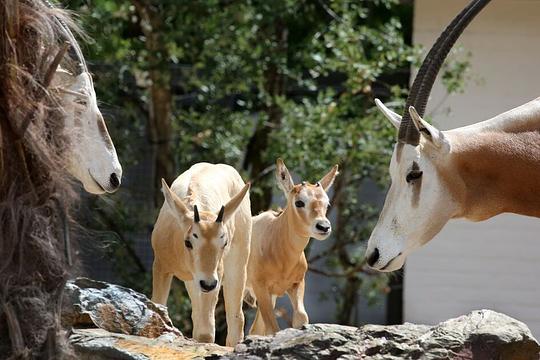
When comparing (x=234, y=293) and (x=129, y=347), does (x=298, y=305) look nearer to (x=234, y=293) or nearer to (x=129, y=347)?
(x=234, y=293)

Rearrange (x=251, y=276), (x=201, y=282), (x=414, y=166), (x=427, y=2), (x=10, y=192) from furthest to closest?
1. (x=427, y=2)
2. (x=251, y=276)
3. (x=201, y=282)
4. (x=414, y=166)
5. (x=10, y=192)

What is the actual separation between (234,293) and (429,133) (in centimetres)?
206

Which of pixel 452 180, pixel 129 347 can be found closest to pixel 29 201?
pixel 129 347

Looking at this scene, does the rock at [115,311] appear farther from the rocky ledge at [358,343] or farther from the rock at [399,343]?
the rock at [399,343]

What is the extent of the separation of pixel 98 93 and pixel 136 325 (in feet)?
18.6

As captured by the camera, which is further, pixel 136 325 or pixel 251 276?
pixel 251 276

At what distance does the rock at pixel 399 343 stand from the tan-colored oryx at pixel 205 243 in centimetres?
160

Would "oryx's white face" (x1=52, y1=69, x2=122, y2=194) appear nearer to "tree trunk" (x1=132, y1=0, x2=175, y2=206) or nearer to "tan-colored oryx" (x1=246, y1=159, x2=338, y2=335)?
"tan-colored oryx" (x1=246, y1=159, x2=338, y2=335)

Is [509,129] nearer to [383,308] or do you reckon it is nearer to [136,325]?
[136,325]

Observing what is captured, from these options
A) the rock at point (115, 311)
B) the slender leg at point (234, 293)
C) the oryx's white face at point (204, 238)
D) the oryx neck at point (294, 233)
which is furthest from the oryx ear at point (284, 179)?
the rock at point (115, 311)

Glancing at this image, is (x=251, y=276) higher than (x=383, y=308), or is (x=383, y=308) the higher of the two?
(x=251, y=276)

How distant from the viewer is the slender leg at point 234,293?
632 centimetres

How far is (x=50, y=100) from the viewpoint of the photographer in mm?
2705

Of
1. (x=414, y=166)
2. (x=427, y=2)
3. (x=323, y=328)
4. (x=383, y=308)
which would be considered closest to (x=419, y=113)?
(x=414, y=166)
